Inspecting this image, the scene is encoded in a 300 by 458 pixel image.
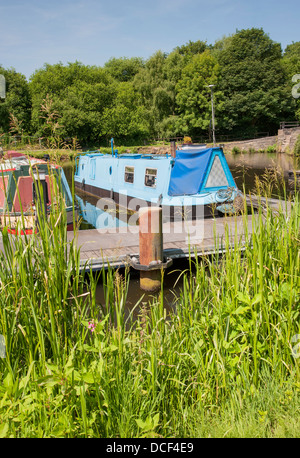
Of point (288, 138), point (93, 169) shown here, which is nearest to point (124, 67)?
point (288, 138)

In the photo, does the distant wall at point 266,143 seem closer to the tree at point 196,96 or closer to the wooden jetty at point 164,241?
the tree at point 196,96

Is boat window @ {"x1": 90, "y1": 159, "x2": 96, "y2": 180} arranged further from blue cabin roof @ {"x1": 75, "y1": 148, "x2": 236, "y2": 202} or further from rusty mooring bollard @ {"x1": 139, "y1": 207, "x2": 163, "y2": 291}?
rusty mooring bollard @ {"x1": 139, "y1": 207, "x2": 163, "y2": 291}

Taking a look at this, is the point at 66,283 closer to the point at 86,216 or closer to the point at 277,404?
the point at 277,404

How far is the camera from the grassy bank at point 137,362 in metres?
2.08

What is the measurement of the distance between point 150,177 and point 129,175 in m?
1.45

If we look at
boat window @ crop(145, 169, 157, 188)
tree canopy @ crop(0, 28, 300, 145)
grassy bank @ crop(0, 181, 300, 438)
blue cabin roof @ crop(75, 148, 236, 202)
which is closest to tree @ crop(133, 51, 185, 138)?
tree canopy @ crop(0, 28, 300, 145)

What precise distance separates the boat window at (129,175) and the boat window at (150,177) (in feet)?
3.36

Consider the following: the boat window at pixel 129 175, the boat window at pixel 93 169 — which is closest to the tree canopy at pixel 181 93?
the boat window at pixel 93 169

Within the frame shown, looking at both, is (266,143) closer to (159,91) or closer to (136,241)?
(159,91)

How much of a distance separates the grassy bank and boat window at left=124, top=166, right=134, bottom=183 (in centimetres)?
956

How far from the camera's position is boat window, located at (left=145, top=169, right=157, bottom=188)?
1105 centimetres

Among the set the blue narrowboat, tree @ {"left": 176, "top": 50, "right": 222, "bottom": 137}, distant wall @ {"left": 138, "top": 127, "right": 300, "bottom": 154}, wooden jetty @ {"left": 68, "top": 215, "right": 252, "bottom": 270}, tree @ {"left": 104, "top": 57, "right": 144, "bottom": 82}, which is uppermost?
tree @ {"left": 104, "top": 57, "right": 144, "bottom": 82}

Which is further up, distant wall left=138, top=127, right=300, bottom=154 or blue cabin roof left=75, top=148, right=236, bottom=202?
distant wall left=138, top=127, right=300, bottom=154

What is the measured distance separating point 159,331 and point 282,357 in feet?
2.71
